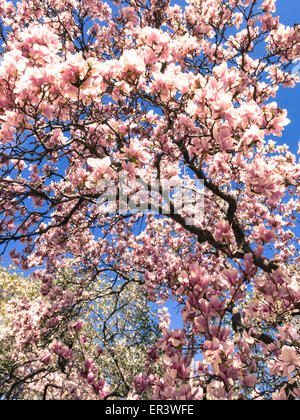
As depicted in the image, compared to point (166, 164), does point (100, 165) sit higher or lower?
lower

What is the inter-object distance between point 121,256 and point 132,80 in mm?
6639

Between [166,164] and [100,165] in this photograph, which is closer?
[100,165]

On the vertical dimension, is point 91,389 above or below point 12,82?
below

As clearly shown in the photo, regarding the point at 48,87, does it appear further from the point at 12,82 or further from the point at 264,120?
the point at 264,120

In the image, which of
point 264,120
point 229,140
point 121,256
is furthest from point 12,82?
point 121,256

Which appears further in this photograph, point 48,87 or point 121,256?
point 121,256

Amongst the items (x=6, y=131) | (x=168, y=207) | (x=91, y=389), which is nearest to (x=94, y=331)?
(x=91, y=389)

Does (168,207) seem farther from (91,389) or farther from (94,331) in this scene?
(94,331)

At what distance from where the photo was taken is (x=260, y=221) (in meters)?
6.35
